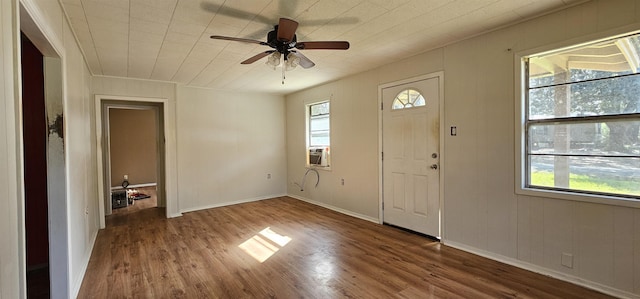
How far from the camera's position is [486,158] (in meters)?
3.06

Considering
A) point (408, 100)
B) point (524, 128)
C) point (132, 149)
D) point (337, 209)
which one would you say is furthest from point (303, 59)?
point (132, 149)

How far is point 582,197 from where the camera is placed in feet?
8.03

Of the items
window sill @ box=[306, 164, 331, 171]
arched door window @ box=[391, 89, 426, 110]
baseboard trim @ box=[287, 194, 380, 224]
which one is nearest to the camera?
arched door window @ box=[391, 89, 426, 110]

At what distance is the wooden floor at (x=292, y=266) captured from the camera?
246cm

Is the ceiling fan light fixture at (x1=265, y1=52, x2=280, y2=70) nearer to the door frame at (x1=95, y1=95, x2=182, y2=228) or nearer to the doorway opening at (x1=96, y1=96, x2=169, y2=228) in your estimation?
the door frame at (x1=95, y1=95, x2=182, y2=228)

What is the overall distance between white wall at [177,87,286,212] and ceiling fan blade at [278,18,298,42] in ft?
11.3

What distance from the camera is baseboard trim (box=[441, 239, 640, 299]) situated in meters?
2.30

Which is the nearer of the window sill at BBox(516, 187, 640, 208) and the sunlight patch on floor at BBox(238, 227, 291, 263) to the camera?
the window sill at BBox(516, 187, 640, 208)

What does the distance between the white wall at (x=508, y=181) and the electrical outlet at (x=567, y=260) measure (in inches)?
1.2

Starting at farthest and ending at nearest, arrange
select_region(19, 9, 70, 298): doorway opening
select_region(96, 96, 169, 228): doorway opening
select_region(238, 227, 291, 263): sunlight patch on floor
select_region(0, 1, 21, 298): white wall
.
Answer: select_region(96, 96, 169, 228): doorway opening → select_region(238, 227, 291, 263): sunlight patch on floor → select_region(19, 9, 70, 298): doorway opening → select_region(0, 1, 21, 298): white wall

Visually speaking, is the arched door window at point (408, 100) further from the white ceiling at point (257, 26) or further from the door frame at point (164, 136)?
the door frame at point (164, 136)

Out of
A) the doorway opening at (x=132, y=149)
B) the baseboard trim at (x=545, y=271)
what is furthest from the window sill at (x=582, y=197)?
the doorway opening at (x=132, y=149)

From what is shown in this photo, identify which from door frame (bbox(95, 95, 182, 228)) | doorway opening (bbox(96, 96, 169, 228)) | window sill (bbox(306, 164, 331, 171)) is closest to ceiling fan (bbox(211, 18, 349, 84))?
window sill (bbox(306, 164, 331, 171))

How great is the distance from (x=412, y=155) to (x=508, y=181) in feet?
3.91
